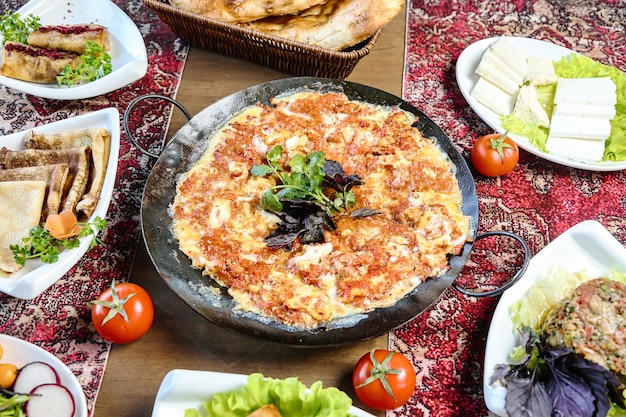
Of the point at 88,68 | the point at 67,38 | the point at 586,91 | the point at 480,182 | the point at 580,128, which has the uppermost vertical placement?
the point at 67,38

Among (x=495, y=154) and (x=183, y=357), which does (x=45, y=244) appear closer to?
(x=183, y=357)

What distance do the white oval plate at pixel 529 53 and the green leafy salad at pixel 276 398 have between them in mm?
2195

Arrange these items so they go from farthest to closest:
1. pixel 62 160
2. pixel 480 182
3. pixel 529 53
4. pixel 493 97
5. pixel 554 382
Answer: pixel 529 53
pixel 493 97
pixel 480 182
pixel 62 160
pixel 554 382

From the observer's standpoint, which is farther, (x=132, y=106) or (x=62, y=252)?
(x=132, y=106)

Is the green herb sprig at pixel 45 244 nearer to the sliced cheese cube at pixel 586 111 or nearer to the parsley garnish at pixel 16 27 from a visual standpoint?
the parsley garnish at pixel 16 27

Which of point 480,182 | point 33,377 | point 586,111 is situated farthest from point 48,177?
point 586,111

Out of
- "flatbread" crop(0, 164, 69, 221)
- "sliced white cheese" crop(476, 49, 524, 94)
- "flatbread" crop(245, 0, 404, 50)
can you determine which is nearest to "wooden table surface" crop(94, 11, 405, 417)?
"flatbread" crop(0, 164, 69, 221)

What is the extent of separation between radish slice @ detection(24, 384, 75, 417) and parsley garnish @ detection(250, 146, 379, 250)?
1.20 meters

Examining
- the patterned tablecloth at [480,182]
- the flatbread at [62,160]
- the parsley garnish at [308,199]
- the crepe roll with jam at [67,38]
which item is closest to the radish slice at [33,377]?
the flatbread at [62,160]

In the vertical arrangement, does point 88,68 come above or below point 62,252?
above

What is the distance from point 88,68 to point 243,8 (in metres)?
1.12

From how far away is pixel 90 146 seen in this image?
3.50m

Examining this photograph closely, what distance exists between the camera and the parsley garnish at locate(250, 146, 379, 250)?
3.20 metres

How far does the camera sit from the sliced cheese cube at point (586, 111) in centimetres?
394
